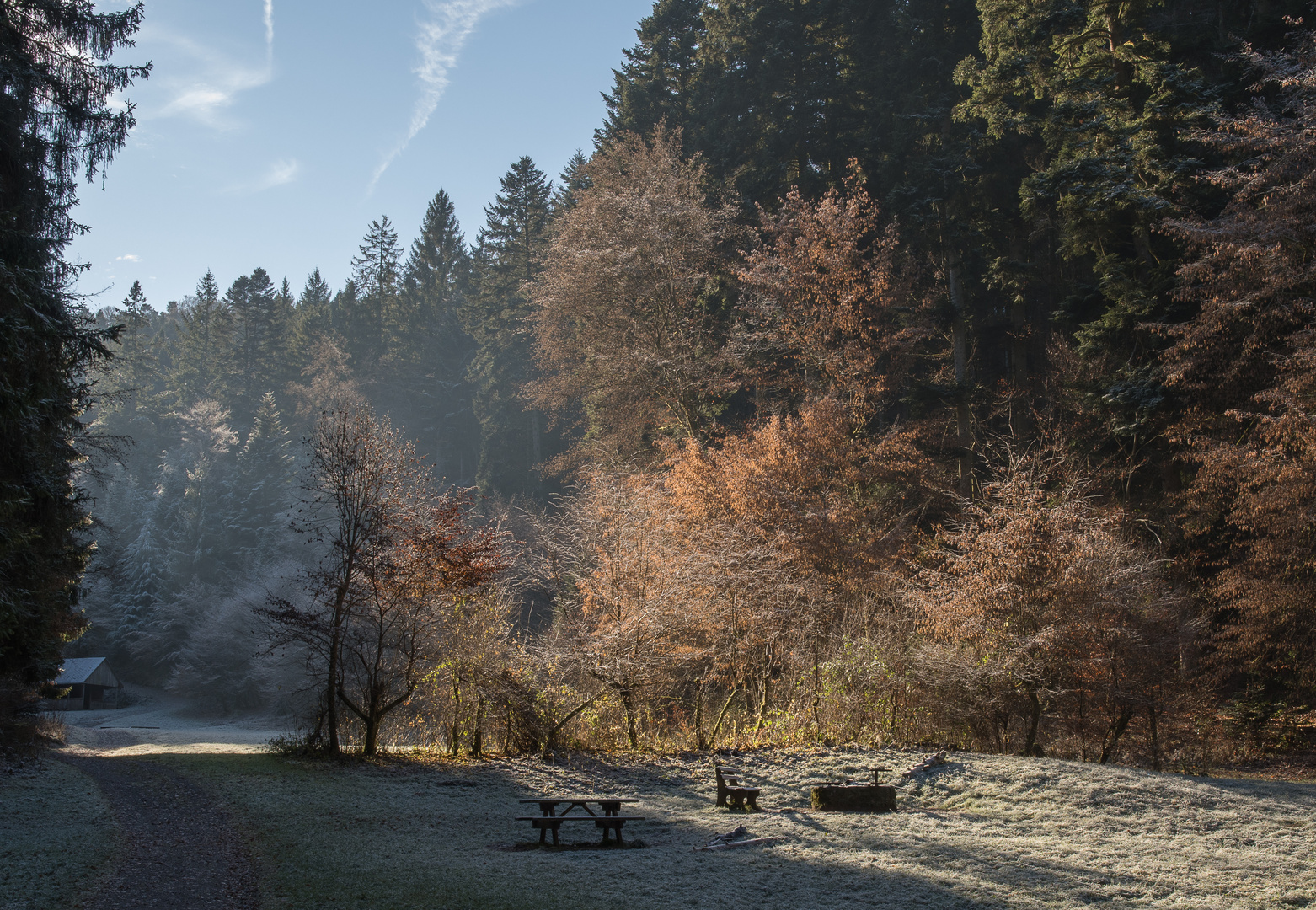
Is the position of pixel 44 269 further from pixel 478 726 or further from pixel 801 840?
pixel 801 840

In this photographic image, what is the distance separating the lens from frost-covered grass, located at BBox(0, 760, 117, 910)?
19.0 ft

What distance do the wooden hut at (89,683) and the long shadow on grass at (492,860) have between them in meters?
35.5

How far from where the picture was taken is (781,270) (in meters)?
24.2

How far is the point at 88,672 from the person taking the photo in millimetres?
38125

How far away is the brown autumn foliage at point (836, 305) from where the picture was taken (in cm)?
2327

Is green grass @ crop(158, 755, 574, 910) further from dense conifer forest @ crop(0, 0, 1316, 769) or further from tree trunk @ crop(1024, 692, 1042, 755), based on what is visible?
tree trunk @ crop(1024, 692, 1042, 755)

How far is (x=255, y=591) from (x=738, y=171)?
31.5 m

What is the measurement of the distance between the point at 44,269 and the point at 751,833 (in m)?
12.7

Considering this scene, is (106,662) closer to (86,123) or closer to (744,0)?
(86,123)

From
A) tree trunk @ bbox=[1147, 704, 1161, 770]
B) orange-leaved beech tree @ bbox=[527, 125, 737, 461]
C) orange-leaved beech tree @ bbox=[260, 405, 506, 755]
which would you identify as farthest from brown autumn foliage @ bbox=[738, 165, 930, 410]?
orange-leaved beech tree @ bbox=[260, 405, 506, 755]

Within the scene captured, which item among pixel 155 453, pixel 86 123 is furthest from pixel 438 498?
pixel 155 453

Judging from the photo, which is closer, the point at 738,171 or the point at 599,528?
the point at 599,528

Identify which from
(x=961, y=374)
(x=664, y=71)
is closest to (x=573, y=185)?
(x=664, y=71)

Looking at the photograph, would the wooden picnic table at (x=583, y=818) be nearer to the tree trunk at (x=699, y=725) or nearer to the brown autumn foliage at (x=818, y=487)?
the tree trunk at (x=699, y=725)
